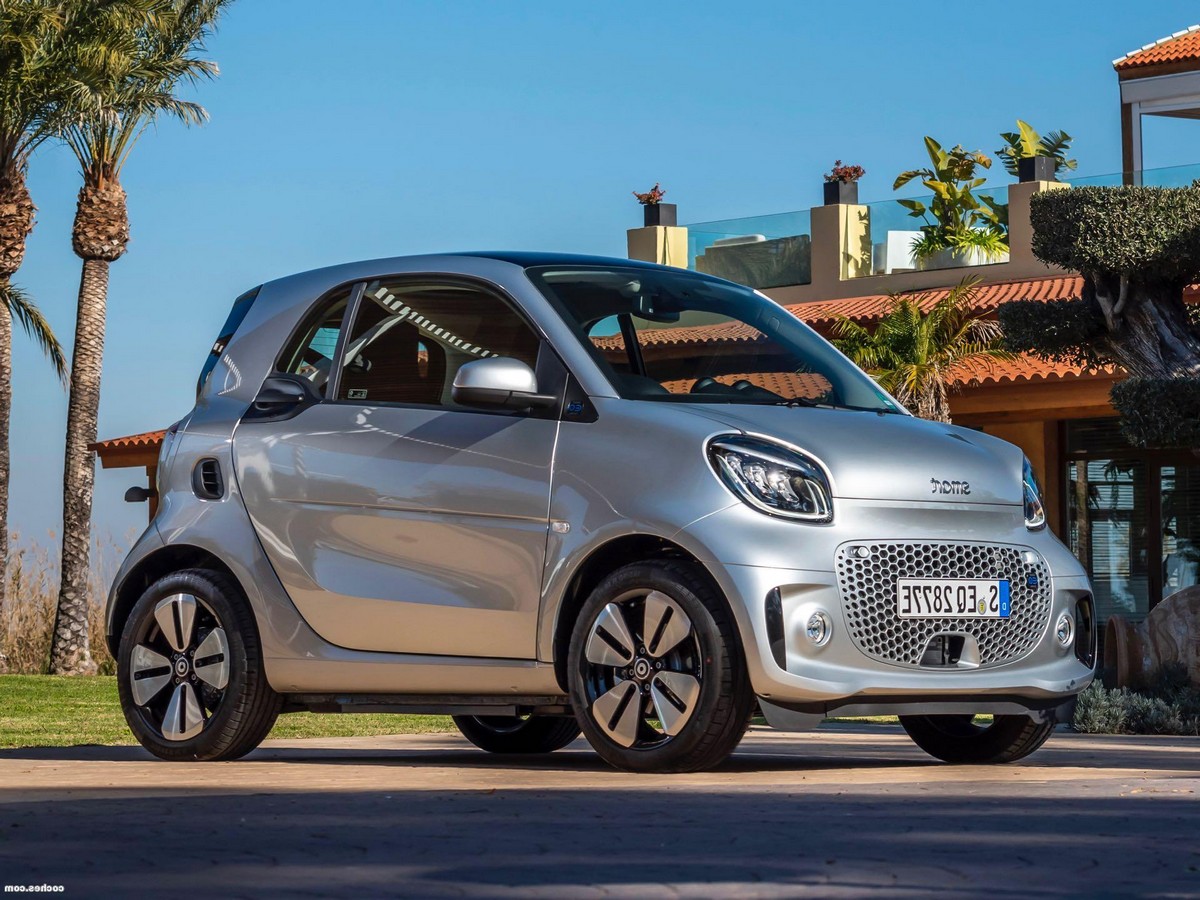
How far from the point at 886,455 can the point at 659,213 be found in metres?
27.0

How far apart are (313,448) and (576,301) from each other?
1.13 metres

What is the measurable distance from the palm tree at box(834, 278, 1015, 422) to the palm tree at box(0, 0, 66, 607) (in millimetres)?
11370

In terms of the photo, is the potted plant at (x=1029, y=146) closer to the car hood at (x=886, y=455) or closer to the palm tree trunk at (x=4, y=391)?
the palm tree trunk at (x=4, y=391)

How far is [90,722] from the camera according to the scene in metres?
14.9

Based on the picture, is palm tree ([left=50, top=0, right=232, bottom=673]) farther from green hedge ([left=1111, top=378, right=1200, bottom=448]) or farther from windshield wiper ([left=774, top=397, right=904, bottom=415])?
windshield wiper ([left=774, top=397, right=904, bottom=415])

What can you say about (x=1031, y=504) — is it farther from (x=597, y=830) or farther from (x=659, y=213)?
(x=659, y=213)

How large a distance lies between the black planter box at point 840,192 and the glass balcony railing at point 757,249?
973 mm

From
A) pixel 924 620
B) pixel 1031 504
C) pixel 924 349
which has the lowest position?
pixel 924 620

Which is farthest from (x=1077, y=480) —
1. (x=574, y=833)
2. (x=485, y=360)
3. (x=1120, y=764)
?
(x=574, y=833)

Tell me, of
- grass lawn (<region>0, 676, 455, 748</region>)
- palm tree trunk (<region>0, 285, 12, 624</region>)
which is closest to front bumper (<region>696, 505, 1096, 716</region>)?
grass lawn (<region>0, 676, 455, 748</region>)

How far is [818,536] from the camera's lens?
22.1ft

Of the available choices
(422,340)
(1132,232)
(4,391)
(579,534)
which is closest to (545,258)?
(422,340)

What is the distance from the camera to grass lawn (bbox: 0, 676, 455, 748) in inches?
507

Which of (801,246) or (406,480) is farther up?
(801,246)
